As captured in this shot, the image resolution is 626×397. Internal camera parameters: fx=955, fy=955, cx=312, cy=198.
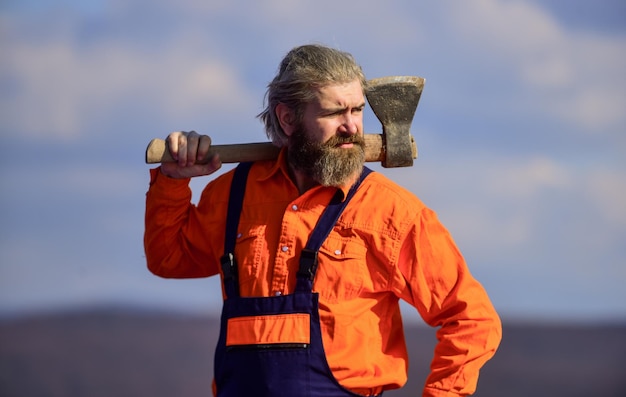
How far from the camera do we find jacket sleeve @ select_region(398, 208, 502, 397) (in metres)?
2.88

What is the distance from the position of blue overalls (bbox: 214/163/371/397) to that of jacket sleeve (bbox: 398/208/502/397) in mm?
272

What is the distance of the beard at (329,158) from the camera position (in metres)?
2.95

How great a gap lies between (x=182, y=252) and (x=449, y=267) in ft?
2.98

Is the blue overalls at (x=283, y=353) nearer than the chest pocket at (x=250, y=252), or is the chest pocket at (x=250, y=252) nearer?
the blue overalls at (x=283, y=353)

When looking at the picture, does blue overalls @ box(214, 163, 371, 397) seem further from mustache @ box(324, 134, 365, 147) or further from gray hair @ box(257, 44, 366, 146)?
gray hair @ box(257, 44, 366, 146)

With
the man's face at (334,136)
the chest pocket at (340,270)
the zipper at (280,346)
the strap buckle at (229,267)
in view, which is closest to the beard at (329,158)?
the man's face at (334,136)

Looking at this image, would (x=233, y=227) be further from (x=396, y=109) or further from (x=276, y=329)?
(x=396, y=109)

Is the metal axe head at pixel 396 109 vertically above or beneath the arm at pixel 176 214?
above

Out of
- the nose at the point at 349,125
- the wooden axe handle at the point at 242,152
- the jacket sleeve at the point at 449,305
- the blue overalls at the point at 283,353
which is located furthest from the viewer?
the wooden axe handle at the point at 242,152

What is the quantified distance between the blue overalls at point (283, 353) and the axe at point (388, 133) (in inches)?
12.5

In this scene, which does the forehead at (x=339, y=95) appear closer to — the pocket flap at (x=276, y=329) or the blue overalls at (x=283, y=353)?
the blue overalls at (x=283, y=353)

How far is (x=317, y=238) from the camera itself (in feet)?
9.46

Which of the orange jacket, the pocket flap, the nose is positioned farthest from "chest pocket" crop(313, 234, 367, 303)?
the nose

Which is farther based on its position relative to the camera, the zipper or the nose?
the nose
